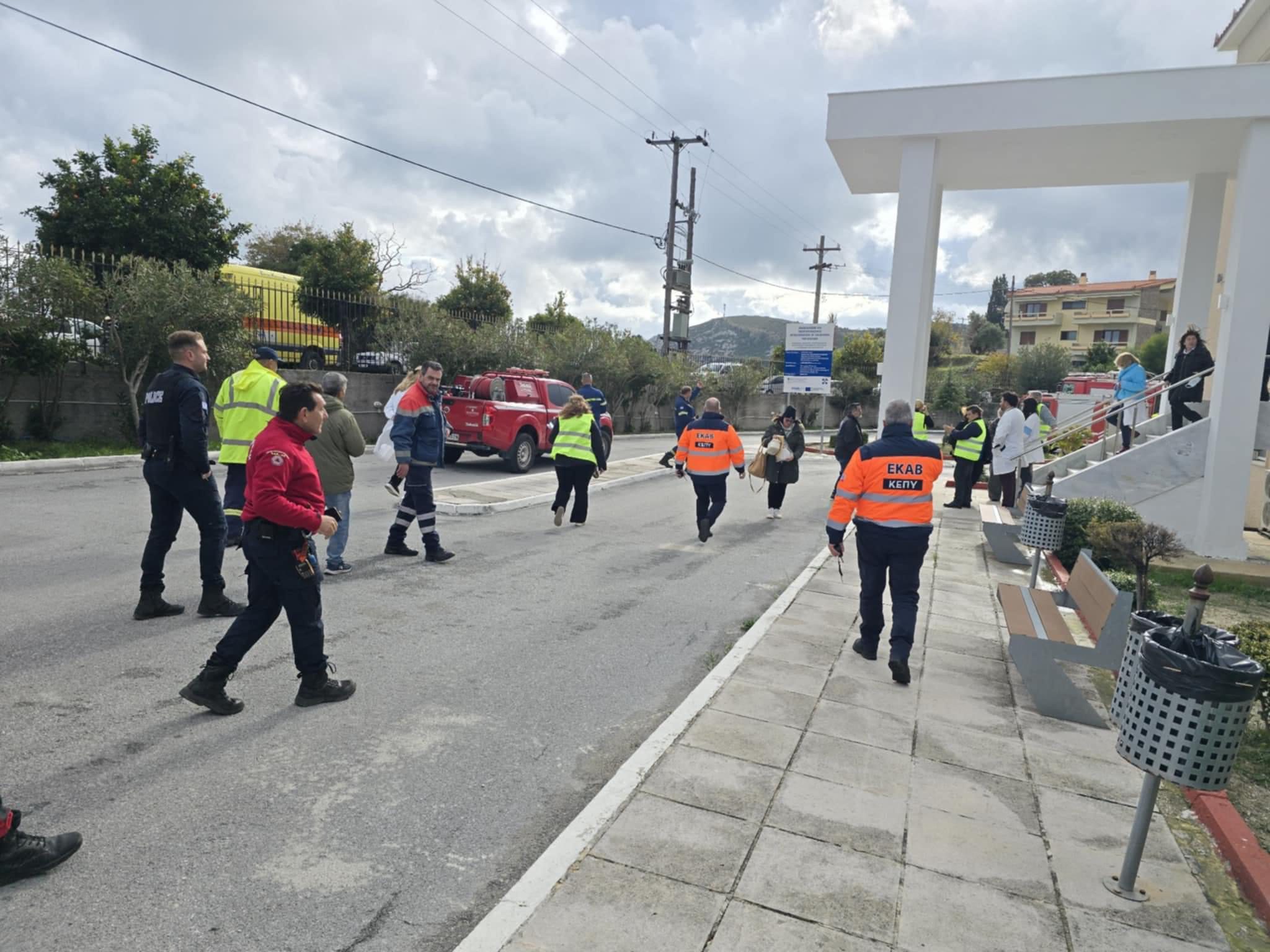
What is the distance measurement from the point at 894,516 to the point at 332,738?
12.2 feet

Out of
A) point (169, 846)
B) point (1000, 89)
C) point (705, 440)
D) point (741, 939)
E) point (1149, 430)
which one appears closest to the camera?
point (741, 939)

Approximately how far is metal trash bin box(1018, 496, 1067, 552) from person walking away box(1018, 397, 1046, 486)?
16.5 ft

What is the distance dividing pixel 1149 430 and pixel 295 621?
47.1ft

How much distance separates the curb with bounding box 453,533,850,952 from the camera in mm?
2730

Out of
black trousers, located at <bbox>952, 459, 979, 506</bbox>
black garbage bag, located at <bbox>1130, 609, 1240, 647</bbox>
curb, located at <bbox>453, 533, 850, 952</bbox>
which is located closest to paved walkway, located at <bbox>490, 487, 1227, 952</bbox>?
curb, located at <bbox>453, 533, 850, 952</bbox>

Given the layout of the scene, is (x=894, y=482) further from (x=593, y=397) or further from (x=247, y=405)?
(x=593, y=397)

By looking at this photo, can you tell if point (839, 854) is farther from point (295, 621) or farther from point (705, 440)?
point (705, 440)

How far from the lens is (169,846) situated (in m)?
3.17

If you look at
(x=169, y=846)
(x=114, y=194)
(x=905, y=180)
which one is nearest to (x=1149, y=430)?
(x=905, y=180)

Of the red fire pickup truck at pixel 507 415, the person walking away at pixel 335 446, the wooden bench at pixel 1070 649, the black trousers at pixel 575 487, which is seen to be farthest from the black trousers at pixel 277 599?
the red fire pickup truck at pixel 507 415

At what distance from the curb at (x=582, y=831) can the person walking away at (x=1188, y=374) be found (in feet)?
33.7

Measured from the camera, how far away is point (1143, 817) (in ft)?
10.2

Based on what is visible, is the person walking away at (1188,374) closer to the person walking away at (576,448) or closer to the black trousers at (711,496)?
the black trousers at (711,496)

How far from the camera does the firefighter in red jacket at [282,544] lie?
165 inches
